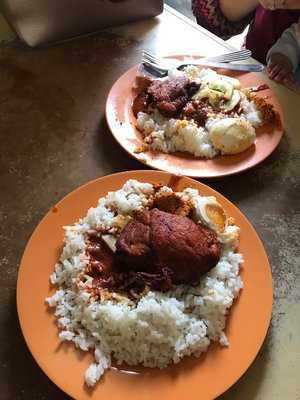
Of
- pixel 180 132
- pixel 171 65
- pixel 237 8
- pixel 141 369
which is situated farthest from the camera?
pixel 237 8

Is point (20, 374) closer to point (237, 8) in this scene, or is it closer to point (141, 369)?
point (141, 369)

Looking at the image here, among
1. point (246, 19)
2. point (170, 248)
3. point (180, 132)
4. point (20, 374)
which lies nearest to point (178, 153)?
point (180, 132)

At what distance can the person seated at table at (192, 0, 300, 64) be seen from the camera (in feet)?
5.35

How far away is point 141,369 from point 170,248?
0.21 m

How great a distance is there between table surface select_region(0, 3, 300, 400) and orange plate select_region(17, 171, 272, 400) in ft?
0.22

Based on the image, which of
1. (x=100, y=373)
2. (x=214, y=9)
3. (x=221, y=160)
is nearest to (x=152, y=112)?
(x=221, y=160)

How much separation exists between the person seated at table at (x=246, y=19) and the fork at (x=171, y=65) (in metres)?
0.28

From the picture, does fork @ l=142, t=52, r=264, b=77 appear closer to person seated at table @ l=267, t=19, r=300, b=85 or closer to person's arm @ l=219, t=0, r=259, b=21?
person seated at table @ l=267, t=19, r=300, b=85

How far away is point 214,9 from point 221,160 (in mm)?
672

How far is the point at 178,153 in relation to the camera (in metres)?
1.24

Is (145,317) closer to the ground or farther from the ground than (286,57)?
farther from the ground

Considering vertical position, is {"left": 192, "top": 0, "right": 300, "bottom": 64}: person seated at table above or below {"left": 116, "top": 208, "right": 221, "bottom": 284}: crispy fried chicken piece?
below

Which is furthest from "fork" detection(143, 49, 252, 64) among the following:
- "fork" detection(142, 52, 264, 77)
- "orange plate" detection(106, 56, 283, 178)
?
"orange plate" detection(106, 56, 283, 178)

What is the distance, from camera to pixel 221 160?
1212 millimetres
